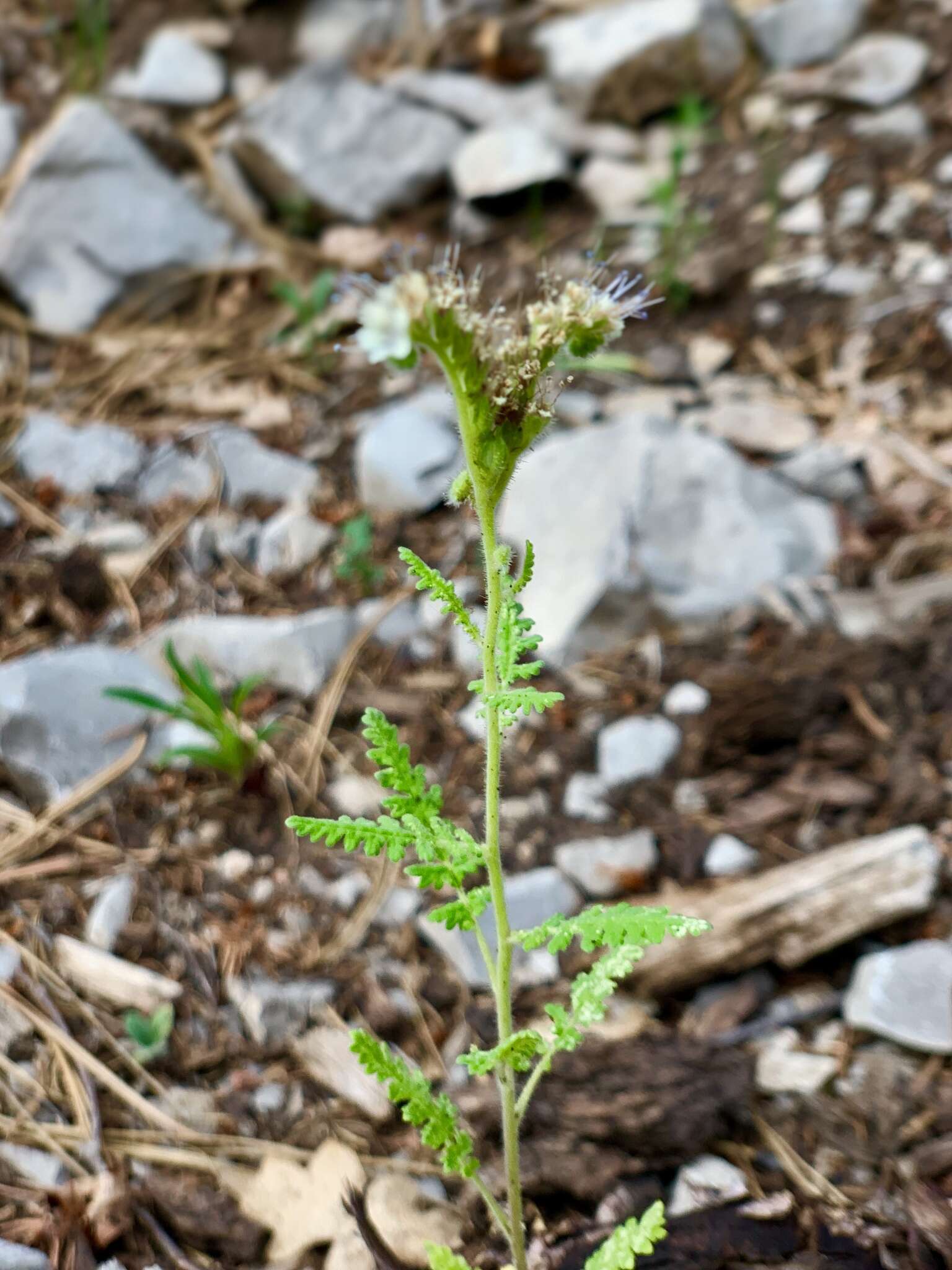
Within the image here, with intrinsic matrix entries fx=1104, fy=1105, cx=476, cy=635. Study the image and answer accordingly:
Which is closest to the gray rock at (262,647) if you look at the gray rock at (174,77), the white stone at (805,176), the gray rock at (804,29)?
the white stone at (805,176)

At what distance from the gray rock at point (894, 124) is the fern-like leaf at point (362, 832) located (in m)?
3.96

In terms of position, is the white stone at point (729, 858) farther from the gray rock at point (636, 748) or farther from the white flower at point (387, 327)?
the white flower at point (387, 327)

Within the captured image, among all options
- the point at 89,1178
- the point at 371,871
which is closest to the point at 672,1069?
the point at 371,871

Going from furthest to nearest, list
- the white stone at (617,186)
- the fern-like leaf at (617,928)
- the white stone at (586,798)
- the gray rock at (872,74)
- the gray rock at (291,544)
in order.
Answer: the white stone at (617,186)
the gray rock at (872,74)
the gray rock at (291,544)
the white stone at (586,798)
the fern-like leaf at (617,928)

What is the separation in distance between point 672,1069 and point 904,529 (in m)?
1.86

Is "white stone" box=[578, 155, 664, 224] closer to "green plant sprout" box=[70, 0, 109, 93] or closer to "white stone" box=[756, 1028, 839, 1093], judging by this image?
"green plant sprout" box=[70, 0, 109, 93]

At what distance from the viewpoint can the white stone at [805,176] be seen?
4.29 metres

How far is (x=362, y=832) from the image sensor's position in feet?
4.57

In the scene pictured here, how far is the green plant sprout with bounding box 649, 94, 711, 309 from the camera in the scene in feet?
13.1

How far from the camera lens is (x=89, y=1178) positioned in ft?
6.15

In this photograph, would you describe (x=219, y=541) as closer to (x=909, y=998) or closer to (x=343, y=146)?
(x=343, y=146)

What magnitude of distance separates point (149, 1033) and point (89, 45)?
4.77 m

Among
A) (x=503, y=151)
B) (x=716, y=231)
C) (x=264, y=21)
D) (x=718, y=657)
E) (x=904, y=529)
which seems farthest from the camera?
(x=264, y=21)

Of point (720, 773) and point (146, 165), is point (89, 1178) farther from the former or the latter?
point (146, 165)
